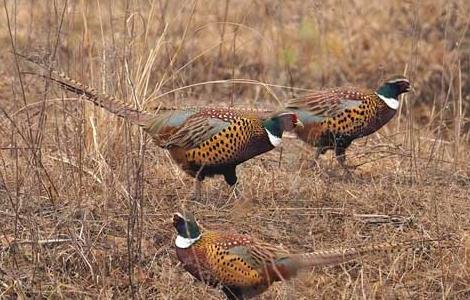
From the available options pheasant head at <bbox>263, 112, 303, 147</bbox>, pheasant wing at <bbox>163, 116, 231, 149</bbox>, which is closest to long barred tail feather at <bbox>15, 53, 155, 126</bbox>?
pheasant wing at <bbox>163, 116, 231, 149</bbox>

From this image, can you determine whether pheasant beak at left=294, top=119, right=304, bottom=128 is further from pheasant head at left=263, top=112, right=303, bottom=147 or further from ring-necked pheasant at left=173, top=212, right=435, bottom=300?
ring-necked pheasant at left=173, top=212, right=435, bottom=300

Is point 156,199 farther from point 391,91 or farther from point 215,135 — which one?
point 391,91

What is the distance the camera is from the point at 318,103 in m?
6.06

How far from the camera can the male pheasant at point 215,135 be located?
5.55m

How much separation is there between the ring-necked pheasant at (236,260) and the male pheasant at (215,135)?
2.80 feet

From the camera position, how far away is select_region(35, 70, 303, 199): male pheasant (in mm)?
5551

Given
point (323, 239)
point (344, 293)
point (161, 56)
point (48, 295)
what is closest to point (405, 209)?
point (323, 239)

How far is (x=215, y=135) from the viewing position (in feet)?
18.2

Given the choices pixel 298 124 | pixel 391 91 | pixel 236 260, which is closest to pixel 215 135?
pixel 298 124

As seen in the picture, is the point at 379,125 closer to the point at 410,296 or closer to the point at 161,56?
the point at 410,296

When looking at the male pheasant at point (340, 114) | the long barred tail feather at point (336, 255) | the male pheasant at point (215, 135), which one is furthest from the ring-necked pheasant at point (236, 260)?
the male pheasant at point (340, 114)

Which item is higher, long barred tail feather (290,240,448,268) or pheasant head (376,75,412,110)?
pheasant head (376,75,412,110)

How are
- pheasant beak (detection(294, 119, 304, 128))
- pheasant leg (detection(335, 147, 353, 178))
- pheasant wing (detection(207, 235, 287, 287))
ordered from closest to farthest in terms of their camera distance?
pheasant wing (detection(207, 235, 287, 287)) → pheasant beak (detection(294, 119, 304, 128)) → pheasant leg (detection(335, 147, 353, 178))

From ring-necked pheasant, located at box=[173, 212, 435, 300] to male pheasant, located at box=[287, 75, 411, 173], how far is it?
144cm
